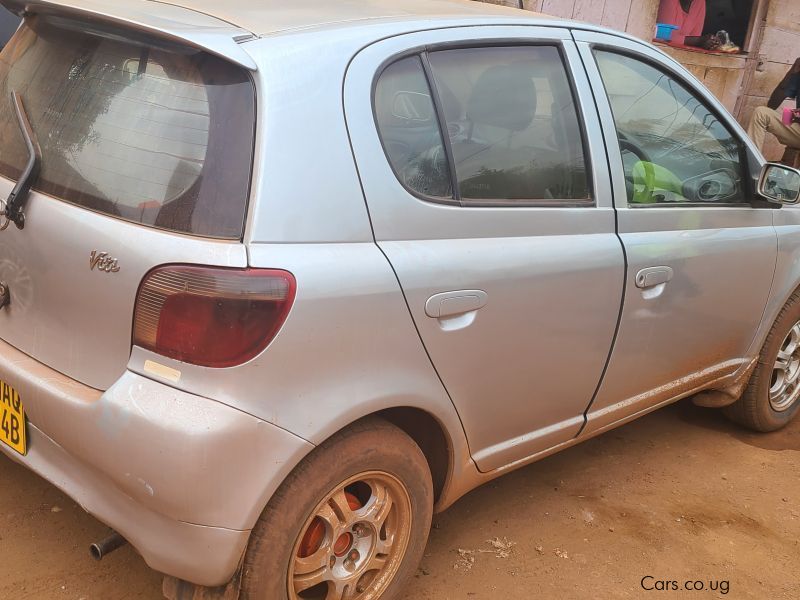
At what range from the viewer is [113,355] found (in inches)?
76.4

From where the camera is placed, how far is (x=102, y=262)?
1924mm

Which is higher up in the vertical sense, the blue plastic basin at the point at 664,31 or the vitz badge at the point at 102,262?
the blue plastic basin at the point at 664,31

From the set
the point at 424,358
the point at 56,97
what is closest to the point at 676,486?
the point at 424,358

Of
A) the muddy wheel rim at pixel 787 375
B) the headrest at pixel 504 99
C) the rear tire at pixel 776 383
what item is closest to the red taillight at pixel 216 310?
the headrest at pixel 504 99

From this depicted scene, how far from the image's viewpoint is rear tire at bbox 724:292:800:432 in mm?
3740

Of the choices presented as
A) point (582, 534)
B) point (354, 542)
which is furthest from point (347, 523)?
point (582, 534)

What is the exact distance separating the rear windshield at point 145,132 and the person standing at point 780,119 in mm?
8079

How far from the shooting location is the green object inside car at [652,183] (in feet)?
9.45

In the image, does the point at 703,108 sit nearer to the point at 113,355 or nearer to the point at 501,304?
the point at 501,304

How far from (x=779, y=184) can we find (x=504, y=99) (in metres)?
1.45

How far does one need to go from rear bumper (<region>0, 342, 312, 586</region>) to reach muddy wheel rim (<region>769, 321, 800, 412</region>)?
2813 mm

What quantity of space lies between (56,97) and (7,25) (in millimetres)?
2648

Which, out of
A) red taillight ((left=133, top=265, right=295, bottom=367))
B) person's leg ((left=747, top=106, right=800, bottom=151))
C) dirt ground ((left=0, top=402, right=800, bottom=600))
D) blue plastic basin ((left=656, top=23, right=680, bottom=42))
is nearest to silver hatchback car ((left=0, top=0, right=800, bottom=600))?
red taillight ((left=133, top=265, right=295, bottom=367))

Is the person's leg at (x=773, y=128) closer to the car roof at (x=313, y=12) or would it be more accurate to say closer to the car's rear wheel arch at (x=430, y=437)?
the car roof at (x=313, y=12)
